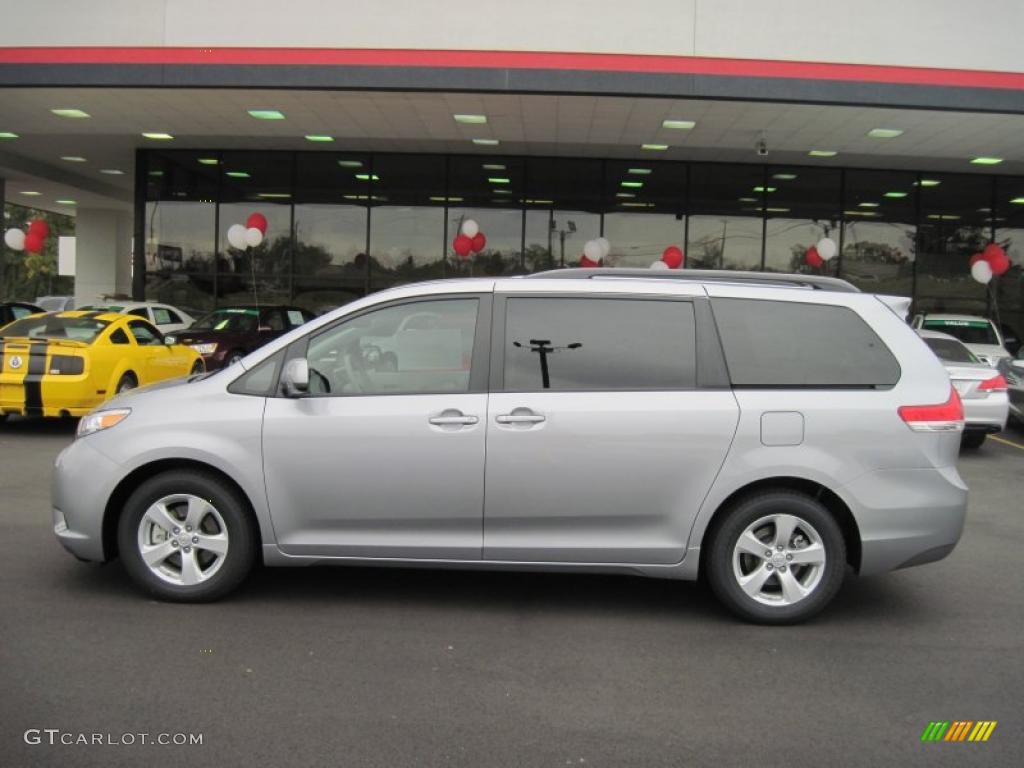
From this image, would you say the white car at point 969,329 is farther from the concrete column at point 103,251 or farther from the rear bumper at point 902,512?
the concrete column at point 103,251

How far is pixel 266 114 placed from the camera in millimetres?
17078

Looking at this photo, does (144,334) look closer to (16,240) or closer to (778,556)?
(778,556)

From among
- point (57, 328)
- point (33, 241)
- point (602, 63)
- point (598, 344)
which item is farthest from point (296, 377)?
point (33, 241)

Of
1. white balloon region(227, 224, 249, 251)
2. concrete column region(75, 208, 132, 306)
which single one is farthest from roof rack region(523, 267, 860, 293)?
concrete column region(75, 208, 132, 306)

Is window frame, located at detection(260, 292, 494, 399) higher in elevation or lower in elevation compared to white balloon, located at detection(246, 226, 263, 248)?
lower

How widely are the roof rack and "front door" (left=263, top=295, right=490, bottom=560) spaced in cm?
68

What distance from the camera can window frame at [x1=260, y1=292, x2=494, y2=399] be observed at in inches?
197

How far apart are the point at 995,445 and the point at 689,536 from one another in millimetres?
9387

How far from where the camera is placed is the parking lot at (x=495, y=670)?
11.8 ft

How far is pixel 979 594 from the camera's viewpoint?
567 centimetres

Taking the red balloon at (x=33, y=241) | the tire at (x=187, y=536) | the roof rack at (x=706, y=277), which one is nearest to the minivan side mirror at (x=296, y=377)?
the tire at (x=187, y=536)

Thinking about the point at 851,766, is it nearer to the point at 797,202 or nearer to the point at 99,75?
the point at 99,75

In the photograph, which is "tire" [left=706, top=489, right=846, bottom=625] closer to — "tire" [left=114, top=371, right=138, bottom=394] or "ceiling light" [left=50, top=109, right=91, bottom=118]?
"tire" [left=114, top=371, right=138, bottom=394]

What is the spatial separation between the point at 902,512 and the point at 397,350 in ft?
9.39
